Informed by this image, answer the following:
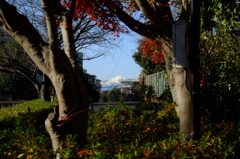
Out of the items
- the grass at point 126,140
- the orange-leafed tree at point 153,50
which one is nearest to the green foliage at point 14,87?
the orange-leafed tree at point 153,50

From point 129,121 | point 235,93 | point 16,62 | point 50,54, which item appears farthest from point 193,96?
point 16,62

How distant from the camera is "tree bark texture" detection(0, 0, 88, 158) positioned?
4.24 metres

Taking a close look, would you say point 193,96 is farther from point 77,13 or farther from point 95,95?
point 95,95

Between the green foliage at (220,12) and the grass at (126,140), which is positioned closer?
the grass at (126,140)

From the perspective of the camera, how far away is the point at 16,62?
20.8m

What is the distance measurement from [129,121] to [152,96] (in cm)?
179

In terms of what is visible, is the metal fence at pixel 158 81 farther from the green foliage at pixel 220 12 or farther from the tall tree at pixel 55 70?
the tall tree at pixel 55 70

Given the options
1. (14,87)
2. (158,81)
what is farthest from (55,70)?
(14,87)

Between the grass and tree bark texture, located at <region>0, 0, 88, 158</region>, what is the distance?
0.25m

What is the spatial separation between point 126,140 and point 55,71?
1.88m

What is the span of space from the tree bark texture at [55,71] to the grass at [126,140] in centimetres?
25

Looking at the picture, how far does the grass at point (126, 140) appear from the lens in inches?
146

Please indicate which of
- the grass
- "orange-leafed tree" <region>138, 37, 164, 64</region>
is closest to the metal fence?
"orange-leafed tree" <region>138, 37, 164, 64</region>

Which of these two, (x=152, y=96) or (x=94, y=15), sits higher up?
(x=94, y=15)
